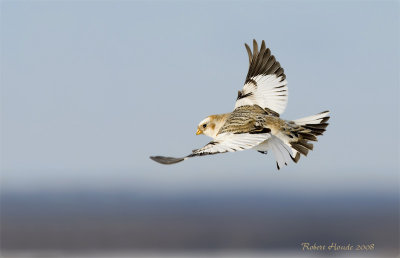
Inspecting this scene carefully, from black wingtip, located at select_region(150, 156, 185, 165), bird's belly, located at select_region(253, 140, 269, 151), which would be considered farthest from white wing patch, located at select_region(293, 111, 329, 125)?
black wingtip, located at select_region(150, 156, 185, 165)

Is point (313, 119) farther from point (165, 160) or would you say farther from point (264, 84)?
point (165, 160)

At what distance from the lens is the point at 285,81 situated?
326 inches

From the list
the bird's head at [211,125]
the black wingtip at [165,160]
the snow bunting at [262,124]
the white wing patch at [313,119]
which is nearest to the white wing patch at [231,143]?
the snow bunting at [262,124]

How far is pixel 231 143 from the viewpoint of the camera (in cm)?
657

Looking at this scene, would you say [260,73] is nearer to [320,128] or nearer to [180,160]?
[320,128]

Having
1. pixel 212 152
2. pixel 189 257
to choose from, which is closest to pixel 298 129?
pixel 212 152

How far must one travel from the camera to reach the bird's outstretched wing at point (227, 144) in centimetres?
588

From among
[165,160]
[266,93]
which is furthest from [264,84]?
[165,160]

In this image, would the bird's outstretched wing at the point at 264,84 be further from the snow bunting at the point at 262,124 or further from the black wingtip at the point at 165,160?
the black wingtip at the point at 165,160

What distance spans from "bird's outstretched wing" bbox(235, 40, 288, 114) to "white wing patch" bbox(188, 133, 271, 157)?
54.9 inches

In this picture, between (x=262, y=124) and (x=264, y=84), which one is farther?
(x=264, y=84)

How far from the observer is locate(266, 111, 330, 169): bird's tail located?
703 cm

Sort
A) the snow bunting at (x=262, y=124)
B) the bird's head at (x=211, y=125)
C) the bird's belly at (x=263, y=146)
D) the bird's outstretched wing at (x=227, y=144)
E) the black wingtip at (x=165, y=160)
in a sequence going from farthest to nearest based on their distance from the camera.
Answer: the bird's head at (x=211, y=125), the bird's belly at (x=263, y=146), the snow bunting at (x=262, y=124), the bird's outstretched wing at (x=227, y=144), the black wingtip at (x=165, y=160)

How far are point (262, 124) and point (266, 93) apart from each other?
1.30m
